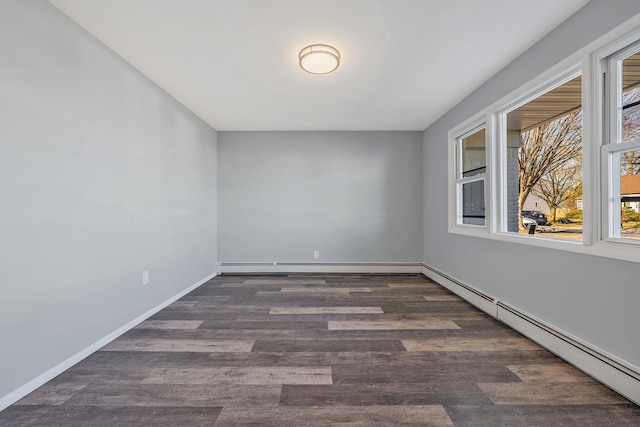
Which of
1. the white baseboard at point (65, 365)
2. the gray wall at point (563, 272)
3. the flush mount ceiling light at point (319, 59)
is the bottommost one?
the white baseboard at point (65, 365)

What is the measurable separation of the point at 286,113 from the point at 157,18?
1.87 metres

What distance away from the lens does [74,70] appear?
184cm

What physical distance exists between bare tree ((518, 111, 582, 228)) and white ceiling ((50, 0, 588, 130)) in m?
0.66

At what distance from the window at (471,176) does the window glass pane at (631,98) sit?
1218 mm

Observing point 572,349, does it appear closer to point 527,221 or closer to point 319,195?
point 527,221

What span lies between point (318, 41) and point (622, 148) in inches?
80.1

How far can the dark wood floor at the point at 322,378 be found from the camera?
137 cm

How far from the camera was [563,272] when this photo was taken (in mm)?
1877

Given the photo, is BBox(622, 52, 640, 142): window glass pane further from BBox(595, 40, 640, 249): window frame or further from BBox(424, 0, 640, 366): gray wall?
BBox(424, 0, 640, 366): gray wall

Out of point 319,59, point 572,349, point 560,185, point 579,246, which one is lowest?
point 572,349

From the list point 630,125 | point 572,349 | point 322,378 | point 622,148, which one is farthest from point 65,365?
point 630,125

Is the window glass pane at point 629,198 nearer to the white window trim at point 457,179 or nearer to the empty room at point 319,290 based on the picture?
the empty room at point 319,290

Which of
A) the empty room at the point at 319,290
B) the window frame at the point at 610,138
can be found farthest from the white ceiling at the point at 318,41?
the window frame at the point at 610,138

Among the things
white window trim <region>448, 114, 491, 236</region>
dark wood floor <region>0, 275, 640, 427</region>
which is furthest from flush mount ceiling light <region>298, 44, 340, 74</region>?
dark wood floor <region>0, 275, 640, 427</region>
